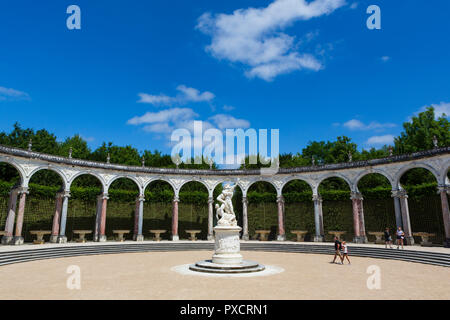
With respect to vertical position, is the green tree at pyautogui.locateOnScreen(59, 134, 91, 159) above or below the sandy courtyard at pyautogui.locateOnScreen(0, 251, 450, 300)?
above

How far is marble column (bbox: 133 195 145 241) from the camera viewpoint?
3109 cm

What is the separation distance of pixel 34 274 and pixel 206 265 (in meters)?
7.67

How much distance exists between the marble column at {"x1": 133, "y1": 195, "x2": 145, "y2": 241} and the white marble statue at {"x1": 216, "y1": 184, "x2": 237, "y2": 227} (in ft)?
58.1

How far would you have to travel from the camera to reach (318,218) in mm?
30188

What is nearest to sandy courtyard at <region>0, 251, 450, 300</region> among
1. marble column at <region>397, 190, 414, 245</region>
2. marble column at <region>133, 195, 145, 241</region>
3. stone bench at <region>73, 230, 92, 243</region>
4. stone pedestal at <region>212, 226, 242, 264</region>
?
stone pedestal at <region>212, 226, 242, 264</region>

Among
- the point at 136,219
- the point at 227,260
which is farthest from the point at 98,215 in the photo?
the point at 227,260

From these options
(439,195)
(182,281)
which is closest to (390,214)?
(439,195)

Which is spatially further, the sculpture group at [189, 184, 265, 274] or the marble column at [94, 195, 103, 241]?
the marble column at [94, 195, 103, 241]

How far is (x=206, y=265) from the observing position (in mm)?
13828

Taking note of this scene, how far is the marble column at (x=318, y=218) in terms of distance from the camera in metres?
29.9

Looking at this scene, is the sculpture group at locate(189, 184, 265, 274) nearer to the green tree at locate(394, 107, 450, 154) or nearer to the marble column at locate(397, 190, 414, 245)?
the marble column at locate(397, 190, 414, 245)

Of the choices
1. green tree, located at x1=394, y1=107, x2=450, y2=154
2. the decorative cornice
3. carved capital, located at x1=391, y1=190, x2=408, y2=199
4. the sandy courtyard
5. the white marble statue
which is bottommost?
the sandy courtyard

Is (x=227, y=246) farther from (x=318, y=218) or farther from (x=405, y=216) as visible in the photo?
(x=405, y=216)

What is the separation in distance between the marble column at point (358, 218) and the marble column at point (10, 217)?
30.8 metres
